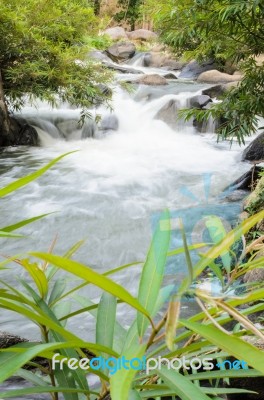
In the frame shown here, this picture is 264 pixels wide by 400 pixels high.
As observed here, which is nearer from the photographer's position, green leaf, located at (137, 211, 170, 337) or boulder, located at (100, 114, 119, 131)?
green leaf, located at (137, 211, 170, 337)

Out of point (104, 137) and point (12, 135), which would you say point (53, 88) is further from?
point (104, 137)

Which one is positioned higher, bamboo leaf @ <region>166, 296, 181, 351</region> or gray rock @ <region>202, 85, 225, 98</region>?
gray rock @ <region>202, 85, 225, 98</region>

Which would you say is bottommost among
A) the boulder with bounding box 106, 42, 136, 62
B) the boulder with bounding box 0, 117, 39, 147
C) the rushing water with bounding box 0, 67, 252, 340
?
the rushing water with bounding box 0, 67, 252, 340

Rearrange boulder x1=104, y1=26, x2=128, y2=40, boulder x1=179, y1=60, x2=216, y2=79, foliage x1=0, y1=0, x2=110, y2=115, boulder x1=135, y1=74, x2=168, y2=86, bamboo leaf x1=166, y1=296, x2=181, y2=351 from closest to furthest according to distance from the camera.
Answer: bamboo leaf x1=166, y1=296, x2=181, y2=351 → foliage x1=0, y1=0, x2=110, y2=115 → boulder x1=135, y1=74, x2=168, y2=86 → boulder x1=179, y1=60, x2=216, y2=79 → boulder x1=104, y1=26, x2=128, y2=40

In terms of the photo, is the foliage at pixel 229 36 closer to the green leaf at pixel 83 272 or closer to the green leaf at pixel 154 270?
the green leaf at pixel 154 270

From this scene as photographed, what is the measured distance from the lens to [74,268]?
1.50 feet

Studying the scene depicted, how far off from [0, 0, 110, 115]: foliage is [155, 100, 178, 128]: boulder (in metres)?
2.96

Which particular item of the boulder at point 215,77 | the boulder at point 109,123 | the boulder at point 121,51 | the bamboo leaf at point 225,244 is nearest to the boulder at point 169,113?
the boulder at point 109,123

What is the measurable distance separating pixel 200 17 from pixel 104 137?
20.1 ft

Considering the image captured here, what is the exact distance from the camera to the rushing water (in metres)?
3.81

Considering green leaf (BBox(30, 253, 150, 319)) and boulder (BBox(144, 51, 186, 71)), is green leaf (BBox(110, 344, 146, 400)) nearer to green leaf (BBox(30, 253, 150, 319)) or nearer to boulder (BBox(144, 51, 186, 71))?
green leaf (BBox(30, 253, 150, 319))

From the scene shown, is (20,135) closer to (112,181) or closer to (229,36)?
(112,181)

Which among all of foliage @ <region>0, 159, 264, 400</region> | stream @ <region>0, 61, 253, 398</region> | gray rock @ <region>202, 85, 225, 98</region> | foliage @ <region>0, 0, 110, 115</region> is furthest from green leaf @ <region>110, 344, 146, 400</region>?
gray rock @ <region>202, 85, 225, 98</region>

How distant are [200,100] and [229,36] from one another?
6.83m
